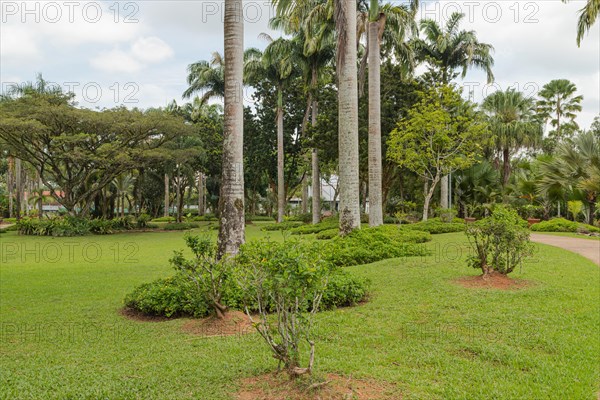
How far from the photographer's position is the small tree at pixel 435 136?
22281 mm

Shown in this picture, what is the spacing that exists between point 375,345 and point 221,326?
205 cm

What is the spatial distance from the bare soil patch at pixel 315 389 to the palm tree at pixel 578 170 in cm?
1841

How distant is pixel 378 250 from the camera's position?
12.5 metres

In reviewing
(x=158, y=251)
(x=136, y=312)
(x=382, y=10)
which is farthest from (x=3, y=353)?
(x=382, y=10)

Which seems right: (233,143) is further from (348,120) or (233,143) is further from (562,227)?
(562,227)

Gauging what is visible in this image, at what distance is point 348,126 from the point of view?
14.0 m

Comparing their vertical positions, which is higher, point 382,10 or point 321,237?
point 382,10

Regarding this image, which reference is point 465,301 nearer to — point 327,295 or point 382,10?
point 327,295

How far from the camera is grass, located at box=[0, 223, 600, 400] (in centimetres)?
405

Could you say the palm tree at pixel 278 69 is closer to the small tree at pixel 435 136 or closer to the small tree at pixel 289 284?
the small tree at pixel 435 136

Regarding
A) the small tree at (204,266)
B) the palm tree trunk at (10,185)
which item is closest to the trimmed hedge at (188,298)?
the small tree at (204,266)

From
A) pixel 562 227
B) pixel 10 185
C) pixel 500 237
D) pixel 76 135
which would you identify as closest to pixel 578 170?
pixel 562 227

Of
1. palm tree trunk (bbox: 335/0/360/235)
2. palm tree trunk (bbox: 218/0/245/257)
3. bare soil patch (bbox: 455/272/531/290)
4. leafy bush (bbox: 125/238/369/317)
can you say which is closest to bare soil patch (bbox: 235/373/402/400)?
leafy bush (bbox: 125/238/369/317)

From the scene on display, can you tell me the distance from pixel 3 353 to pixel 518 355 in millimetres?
5619
